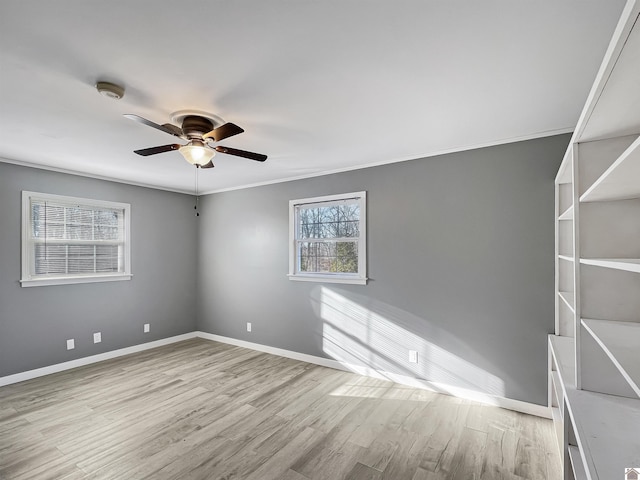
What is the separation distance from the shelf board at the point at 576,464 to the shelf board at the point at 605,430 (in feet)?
0.81

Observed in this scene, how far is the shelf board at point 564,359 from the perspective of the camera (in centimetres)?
180

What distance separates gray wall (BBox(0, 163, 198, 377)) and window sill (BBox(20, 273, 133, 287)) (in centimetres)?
6

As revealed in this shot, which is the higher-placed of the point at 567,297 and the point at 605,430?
the point at 567,297

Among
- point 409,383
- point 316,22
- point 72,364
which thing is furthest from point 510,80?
point 72,364

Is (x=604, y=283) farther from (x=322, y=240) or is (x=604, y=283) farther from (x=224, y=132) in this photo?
(x=322, y=240)

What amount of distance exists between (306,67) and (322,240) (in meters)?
2.63

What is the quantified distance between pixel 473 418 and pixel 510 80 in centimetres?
268

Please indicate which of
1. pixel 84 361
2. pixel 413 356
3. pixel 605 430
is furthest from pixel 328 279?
pixel 84 361

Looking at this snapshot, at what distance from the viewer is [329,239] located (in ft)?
13.8

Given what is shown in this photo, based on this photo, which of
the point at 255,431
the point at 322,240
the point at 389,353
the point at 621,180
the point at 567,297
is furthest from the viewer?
the point at 322,240

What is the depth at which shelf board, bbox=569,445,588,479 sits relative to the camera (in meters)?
1.44

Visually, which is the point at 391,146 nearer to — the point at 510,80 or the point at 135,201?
the point at 510,80

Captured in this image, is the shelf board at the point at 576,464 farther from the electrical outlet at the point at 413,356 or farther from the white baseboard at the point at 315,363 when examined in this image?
the electrical outlet at the point at 413,356

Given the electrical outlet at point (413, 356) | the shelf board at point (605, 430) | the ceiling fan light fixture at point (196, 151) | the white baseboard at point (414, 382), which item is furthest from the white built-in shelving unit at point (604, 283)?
the ceiling fan light fixture at point (196, 151)
